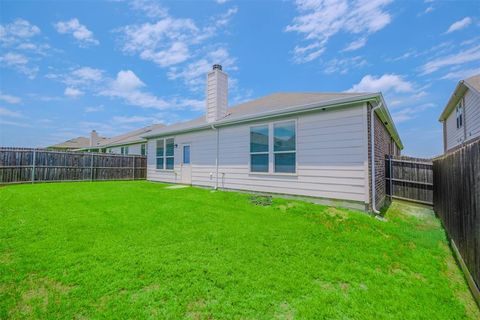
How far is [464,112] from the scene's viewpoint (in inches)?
412

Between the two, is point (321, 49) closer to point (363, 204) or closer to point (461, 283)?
point (363, 204)

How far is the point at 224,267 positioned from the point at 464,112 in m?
14.0

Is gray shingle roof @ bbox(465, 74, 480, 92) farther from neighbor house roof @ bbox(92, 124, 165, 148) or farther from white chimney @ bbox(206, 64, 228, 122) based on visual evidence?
A: neighbor house roof @ bbox(92, 124, 165, 148)

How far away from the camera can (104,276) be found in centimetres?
276

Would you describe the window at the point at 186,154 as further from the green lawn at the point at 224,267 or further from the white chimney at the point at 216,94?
the green lawn at the point at 224,267

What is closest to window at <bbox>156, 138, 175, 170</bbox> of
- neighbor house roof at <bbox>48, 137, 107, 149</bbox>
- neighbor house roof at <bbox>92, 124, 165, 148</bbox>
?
neighbor house roof at <bbox>92, 124, 165, 148</bbox>

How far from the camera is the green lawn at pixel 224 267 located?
229cm

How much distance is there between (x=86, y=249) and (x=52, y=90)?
1651cm

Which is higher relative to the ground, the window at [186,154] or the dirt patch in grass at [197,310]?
the window at [186,154]

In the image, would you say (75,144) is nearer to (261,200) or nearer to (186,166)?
(186,166)

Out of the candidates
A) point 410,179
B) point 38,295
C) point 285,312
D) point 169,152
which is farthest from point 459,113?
point 38,295

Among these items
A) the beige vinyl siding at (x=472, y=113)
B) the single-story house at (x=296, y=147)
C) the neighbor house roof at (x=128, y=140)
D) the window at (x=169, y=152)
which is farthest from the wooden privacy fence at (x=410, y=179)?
the neighbor house roof at (x=128, y=140)

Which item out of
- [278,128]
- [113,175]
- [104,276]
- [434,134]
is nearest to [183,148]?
[278,128]

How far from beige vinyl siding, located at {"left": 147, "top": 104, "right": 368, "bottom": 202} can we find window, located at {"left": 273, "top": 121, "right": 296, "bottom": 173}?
0.20 m
